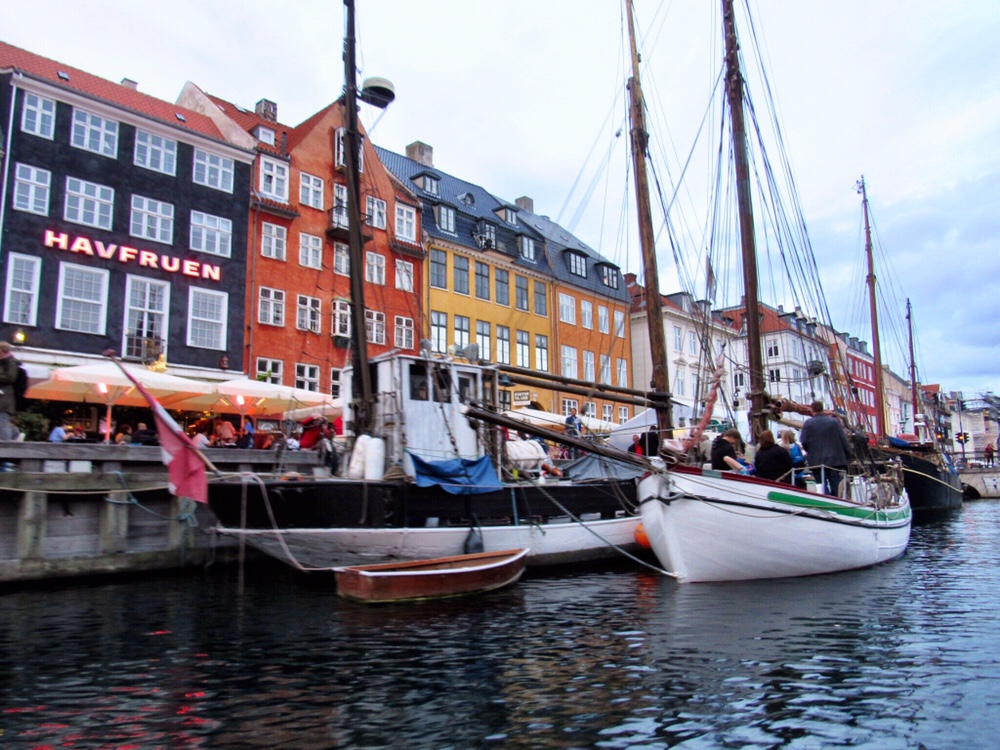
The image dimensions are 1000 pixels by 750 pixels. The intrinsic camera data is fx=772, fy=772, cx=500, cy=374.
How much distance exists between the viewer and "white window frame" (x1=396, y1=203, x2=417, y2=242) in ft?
Result: 120

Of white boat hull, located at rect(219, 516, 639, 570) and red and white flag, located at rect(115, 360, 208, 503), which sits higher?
red and white flag, located at rect(115, 360, 208, 503)

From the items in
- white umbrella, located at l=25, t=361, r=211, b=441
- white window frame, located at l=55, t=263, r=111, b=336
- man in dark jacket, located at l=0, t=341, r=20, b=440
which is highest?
white window frame, located at l=55, t=263, r=111, b=336

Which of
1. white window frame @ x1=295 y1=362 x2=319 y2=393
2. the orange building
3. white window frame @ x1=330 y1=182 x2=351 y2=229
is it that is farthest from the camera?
white window frame @ x1=330 y1=182 x2=351 y2=229

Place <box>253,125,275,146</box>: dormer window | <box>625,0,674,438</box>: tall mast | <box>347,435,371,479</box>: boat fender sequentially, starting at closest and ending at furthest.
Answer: <box>347,435,371,479</box>: boat fender → <box>625,0,674,438</box>: tall mast → <box>253,125,275,146</box>: dormer window

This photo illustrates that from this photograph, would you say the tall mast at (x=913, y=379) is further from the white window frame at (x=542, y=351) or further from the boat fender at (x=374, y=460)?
the boat fender at (x=374, y=460)

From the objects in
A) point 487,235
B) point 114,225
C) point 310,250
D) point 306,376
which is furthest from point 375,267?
point 114,225

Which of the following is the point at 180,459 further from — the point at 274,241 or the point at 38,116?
the point at 274,241

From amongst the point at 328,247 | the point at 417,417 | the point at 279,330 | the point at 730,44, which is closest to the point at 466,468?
the point at 417,417

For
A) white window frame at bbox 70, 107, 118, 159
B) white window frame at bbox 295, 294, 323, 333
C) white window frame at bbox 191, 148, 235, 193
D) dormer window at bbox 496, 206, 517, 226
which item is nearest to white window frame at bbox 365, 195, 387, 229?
white window frame at bbox 295, 294, 323, 333

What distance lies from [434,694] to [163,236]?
25.0 m

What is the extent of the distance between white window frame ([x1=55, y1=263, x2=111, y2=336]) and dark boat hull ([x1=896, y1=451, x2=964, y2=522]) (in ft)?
104

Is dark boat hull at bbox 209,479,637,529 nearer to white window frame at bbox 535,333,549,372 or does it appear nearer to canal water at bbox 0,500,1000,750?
canal water at bbox 0,500,1000,750

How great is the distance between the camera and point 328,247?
109 feet

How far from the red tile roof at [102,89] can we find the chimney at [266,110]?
4087 millimetres
